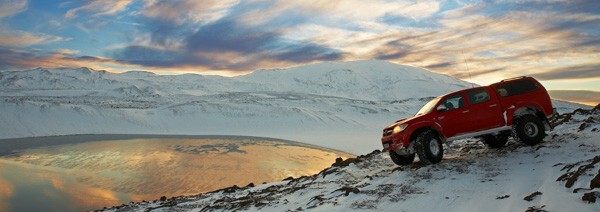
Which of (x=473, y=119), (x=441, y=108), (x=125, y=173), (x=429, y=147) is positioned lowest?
(x=125, y=173)

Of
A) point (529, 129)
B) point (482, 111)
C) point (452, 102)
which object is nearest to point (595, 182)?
point (482, 111)

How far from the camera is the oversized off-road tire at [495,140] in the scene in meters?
12.0

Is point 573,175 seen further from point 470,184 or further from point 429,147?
point 429,147

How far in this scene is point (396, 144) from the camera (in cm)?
1042

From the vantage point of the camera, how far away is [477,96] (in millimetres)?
10906

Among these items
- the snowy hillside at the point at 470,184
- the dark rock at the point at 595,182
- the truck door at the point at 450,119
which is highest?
the truck door at the point at 450,119

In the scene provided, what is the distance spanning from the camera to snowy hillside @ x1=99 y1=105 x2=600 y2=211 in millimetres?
7000

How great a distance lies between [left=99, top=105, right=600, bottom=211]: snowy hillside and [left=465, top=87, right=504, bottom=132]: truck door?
2.98ft

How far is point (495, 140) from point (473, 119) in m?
2.19

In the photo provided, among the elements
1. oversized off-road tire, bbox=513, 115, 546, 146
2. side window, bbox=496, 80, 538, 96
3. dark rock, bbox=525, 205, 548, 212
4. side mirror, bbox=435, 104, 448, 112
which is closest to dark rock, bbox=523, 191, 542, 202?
dark rock, bbox=525, 205, 548, 212

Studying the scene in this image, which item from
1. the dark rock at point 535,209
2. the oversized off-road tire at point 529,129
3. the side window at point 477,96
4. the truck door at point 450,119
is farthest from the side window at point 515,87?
the dark rock at point 535,209

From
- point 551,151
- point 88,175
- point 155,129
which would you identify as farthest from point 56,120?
point 551,151

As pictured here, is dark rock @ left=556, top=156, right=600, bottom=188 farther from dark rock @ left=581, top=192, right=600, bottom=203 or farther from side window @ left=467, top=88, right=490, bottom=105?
side window @ left=467, top=88, right=490, bottom=105

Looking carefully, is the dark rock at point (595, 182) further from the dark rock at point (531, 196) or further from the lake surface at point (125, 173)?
the lake surface at point (125, 173)
